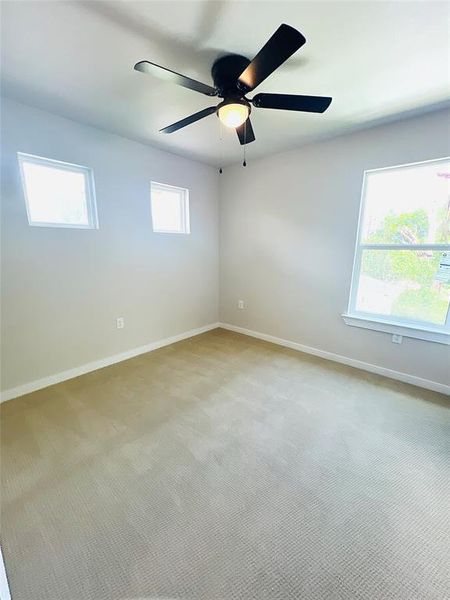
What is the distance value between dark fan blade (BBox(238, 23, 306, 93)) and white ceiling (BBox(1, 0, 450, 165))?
0.86ft

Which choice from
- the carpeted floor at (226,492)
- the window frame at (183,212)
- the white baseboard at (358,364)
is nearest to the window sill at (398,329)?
the white baseboard at (358,364)

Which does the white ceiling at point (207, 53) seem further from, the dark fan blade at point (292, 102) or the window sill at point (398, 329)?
the window sill at point (398, 329)

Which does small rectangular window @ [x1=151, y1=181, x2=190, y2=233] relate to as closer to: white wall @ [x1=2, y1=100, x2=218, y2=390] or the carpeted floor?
white wall @ [x1=2, y1=100, x2=218, y2=390]

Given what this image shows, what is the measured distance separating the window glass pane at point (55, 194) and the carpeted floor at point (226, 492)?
165 centimetres

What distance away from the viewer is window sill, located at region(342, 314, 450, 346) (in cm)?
236

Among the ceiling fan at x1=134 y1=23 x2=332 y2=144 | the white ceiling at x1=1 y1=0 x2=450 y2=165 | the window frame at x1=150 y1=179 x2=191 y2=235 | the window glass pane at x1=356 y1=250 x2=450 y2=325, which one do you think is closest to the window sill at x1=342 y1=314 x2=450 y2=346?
the window glass pane at x1=356 y1=250 x2=450 y2=325

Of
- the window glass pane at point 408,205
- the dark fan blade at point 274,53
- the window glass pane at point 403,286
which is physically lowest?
the window glass pane at point 403,286

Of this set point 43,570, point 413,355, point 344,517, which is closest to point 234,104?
point 344,517

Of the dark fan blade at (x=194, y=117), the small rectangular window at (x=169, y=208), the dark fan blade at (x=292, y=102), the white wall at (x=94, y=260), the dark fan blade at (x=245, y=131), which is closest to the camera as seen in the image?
the dark fan blade at (x=292, y=102)

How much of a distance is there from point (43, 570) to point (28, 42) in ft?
8.88

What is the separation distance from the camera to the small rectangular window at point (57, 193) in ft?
7.40

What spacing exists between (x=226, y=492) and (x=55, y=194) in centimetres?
286

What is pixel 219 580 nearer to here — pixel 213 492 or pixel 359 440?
pixel 213 492

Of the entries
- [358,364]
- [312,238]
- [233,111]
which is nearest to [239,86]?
[233,111]
